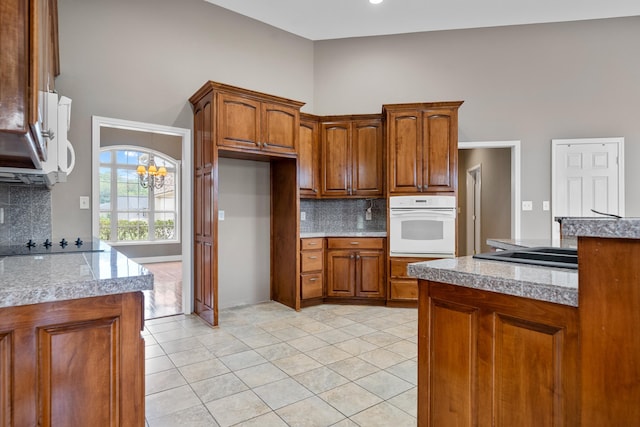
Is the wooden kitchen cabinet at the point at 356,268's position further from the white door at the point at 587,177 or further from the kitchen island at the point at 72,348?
the kitchen island at the point at 72,348

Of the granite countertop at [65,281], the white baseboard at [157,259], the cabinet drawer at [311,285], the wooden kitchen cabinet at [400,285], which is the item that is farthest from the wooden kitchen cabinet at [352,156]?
the white baseboard at [157,259]

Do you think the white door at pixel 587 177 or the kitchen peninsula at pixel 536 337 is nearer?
the kitchen peninsula at pixel 536 337

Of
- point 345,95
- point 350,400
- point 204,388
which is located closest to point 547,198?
point 345,95

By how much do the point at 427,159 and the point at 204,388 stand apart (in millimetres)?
3231

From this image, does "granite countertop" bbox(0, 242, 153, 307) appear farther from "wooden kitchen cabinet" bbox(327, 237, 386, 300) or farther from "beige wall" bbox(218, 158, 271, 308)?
"wooden kitchen cabinet" bbox(327, 237, 386, 300)

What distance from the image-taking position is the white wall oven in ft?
13.3

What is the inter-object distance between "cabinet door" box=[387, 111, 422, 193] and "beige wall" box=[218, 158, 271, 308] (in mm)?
1554

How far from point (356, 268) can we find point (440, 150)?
1.71m

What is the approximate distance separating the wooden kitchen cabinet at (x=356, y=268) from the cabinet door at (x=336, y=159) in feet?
2.18

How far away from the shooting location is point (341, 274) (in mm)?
4297

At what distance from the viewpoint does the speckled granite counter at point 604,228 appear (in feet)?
2.87

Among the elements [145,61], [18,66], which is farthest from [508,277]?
[145,61]

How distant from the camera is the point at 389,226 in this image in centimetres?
419

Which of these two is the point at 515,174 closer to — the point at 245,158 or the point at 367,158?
the point at 367,158
